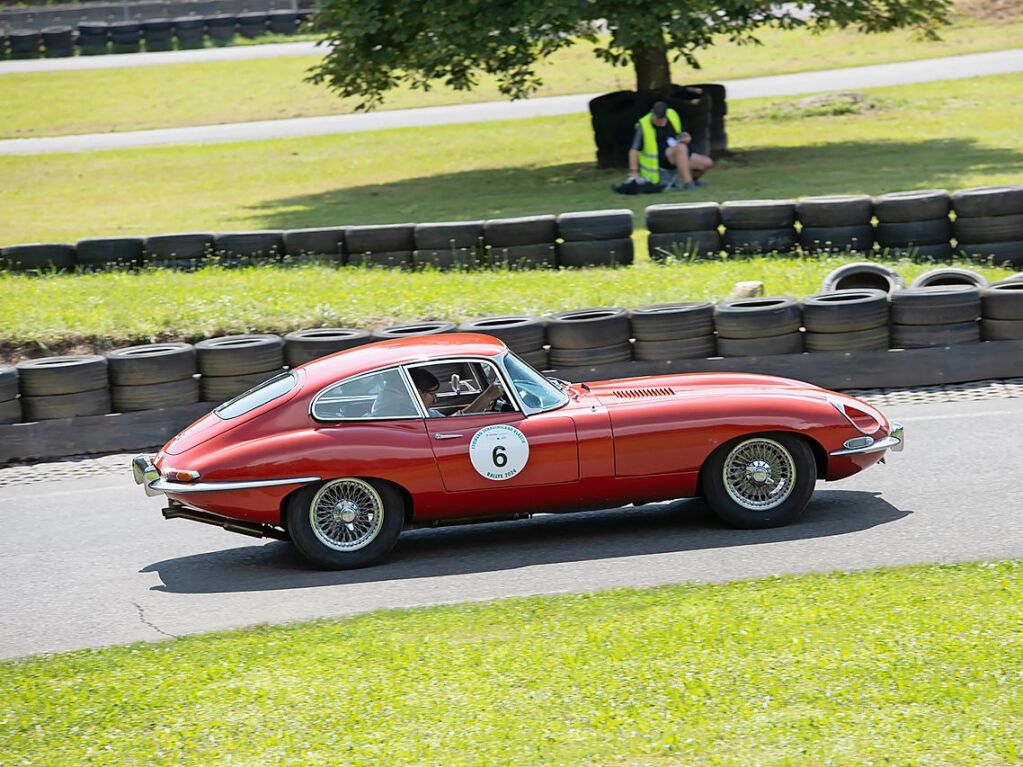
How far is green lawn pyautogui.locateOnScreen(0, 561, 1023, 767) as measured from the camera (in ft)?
16.8

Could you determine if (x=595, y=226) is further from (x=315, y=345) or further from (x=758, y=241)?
(x=315, y=345)

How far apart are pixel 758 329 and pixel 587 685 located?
6102 mm

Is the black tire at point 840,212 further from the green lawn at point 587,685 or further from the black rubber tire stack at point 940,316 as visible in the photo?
the green lawn at point 587,685

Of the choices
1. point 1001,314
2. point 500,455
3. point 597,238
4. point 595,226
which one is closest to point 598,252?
point 597,238

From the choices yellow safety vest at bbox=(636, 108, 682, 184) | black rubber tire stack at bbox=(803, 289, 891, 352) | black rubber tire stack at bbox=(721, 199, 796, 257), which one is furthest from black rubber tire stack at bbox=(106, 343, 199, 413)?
yellow safety vest at bbox=(636, 108, 682, 184)

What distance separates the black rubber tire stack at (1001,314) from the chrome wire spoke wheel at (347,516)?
19.1ft

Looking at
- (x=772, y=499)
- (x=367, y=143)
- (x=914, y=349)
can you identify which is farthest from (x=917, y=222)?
(x=367, y=143)

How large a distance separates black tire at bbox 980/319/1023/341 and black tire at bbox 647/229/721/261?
431cm

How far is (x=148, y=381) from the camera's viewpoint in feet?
35.7

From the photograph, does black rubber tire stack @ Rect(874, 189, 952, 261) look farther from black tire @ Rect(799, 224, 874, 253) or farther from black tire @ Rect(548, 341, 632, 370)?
black tire @ Rect(548, 341, 632, 370)

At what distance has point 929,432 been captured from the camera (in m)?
9.88

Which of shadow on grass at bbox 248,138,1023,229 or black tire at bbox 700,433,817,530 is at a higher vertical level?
shadow on grass at bbox 248,138,1023,229

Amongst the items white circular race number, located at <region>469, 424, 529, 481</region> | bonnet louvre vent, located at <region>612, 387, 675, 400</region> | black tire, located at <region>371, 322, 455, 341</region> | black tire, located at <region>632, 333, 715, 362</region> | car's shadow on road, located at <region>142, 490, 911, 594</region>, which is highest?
black tire, located at <region>371, 322, 455, 341</region>

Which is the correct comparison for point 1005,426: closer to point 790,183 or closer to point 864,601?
point 864,601
